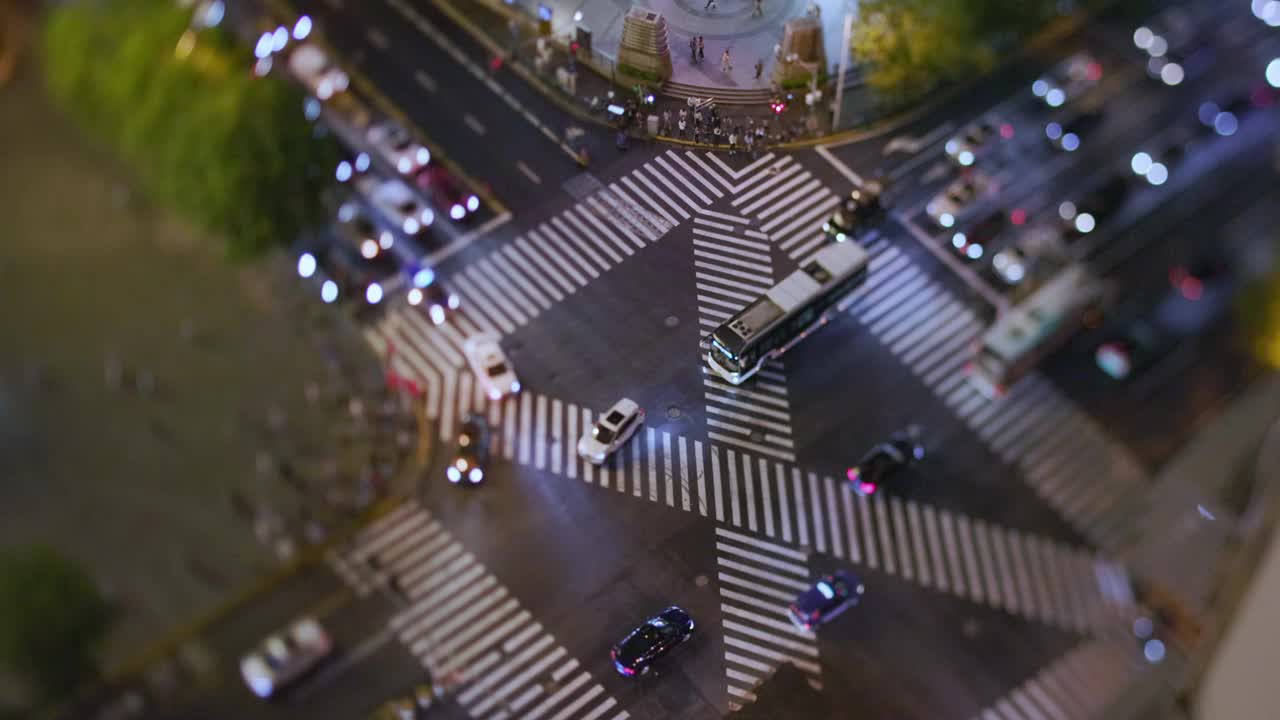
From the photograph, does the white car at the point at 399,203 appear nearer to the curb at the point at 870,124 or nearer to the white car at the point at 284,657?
the curb at the point at 870,124

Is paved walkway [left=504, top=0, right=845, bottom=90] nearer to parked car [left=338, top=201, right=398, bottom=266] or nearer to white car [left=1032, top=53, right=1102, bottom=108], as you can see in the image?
parked car [left=338, top=201, right=398, bottom=266]

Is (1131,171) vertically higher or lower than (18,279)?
lower

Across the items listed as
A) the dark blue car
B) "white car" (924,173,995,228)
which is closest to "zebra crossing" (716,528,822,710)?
the dark blue car

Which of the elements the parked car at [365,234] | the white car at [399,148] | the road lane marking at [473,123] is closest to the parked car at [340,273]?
the parked car at [365,234]

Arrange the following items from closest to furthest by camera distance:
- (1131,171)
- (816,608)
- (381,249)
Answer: (816,608) → (381,249) → (1131,171)

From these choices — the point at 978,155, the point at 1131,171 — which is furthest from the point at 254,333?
the point at 1131,171

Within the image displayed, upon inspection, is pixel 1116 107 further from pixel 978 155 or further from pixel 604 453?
pixel 604 453

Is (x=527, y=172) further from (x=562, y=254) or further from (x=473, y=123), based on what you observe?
(x=562, y=254)
